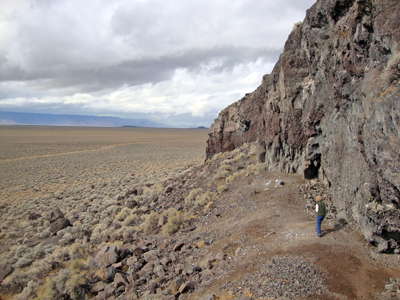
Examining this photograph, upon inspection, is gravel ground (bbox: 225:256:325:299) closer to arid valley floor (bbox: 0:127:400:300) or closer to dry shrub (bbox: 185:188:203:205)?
arid valley floor (bbox: 0:127:400:300)

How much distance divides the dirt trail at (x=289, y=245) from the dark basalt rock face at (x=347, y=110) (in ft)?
2.41

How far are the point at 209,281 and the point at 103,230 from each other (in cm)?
1035

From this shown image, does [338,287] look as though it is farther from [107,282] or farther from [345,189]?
[107,282]

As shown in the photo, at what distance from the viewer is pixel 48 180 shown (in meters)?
37.5

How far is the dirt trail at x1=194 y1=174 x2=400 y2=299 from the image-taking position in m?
8.45

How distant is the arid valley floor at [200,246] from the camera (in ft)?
29.1

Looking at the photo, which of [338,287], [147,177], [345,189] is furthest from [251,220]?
[147,177]

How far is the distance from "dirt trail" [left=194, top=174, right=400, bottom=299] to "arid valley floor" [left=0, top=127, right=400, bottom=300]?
0.04m

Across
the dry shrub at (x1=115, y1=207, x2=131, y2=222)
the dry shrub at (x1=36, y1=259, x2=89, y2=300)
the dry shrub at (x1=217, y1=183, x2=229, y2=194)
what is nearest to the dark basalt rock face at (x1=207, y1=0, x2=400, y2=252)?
the dry shrub at (x1=217, y1=183, x2=229, y2=194)

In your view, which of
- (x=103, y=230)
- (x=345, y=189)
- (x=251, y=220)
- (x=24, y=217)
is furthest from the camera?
(x=24, y=217)

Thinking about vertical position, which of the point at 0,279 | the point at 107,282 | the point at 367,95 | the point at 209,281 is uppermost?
the point at 367,95

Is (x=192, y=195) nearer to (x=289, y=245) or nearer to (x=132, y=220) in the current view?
(x=132, y=220)

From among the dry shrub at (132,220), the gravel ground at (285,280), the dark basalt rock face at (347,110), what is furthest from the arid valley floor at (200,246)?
the dark basalt rock face at (347,110)

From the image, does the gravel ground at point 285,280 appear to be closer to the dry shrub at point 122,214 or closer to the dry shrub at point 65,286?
the dry shrub at point 65,286
